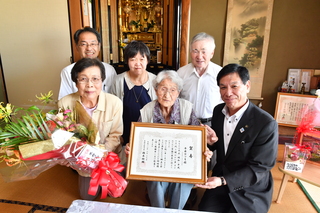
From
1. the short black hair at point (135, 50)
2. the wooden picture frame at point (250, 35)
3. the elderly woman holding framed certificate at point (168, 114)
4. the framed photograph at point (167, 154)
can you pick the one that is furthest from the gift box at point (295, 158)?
the wooden picture frame at point (250, 35)

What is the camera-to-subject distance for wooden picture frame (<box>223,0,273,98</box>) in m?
3.66

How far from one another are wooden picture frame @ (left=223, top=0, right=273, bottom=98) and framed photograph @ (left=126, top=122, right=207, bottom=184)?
2930 mm

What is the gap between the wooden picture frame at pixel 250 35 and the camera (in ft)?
12.0

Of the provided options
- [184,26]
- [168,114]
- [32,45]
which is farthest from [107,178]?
[32,45]

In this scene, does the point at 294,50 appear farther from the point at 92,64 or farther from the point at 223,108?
the point at 92,64

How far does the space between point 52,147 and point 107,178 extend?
0.37 metres

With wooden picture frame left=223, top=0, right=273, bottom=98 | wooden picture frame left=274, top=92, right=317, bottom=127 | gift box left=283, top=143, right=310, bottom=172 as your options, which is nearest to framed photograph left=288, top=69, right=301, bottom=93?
wooden picture frame left=274, top=92, right=317, bottom=127

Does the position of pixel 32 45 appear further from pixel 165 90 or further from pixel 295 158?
pixel 295 158

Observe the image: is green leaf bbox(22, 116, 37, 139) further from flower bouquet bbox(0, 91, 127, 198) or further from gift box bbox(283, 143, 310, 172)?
gift box bbox(283, 143, 310, 172)

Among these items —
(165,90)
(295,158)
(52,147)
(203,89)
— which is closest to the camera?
(52,147)

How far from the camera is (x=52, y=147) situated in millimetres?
1150

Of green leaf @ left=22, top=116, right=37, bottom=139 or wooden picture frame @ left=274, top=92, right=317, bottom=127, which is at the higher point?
green leaf @ left=22, top=116, right=37, bottom=139

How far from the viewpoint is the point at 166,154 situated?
4.64 feet

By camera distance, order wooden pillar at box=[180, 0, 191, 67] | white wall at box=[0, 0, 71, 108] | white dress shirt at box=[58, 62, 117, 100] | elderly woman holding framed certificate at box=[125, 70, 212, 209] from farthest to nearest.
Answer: white wall at box=[0, 0, 71, 108]
wooden pillar at box=[180, 0, 191, 67]
white dress shirt at box=[58, 62, 117, 100]
elderly woman holding framed certificate at box=[125, 70, 212, 209]
